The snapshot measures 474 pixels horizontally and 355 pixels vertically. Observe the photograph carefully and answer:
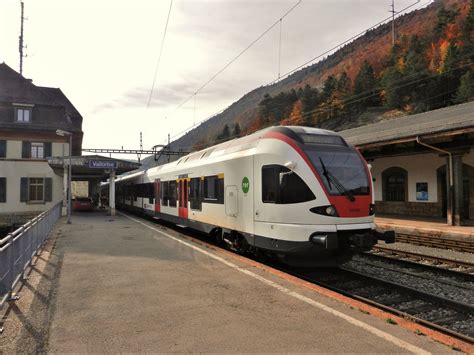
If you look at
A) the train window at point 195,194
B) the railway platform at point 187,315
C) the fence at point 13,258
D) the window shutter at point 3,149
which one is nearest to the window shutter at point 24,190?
the window shutter at point 3,149

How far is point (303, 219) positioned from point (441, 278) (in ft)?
12.1

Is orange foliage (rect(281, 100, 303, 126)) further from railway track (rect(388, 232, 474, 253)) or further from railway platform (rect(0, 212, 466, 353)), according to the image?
railway platform (rect(0, 212, 466, 353))

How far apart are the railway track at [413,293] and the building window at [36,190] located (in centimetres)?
2866

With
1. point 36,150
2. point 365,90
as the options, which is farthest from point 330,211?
point 365,90

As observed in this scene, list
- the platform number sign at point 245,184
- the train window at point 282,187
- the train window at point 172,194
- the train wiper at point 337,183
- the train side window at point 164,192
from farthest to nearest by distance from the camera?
the train side window at point 164,192, the train window at point 172,194, the platform number sign at point 245,184, the train wiper at point 337,183, the train window at point 282,187

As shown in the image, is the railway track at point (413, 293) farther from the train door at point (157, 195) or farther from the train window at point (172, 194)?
the train door at point (157, 195)

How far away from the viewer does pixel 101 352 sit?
4.16 m

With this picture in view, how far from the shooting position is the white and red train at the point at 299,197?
796 centimetres

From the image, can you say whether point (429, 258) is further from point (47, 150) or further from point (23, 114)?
point (23, 114)

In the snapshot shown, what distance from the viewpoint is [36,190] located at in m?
33.1

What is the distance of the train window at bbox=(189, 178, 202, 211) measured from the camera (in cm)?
1292

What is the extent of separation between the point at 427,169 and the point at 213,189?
1213 cm

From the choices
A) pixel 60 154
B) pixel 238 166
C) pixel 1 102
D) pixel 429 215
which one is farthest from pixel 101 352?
pixel 1 102

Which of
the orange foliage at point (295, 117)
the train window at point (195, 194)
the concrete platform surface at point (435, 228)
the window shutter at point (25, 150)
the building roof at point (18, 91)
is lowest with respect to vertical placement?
the concrete platform surface at point (435, 228)
